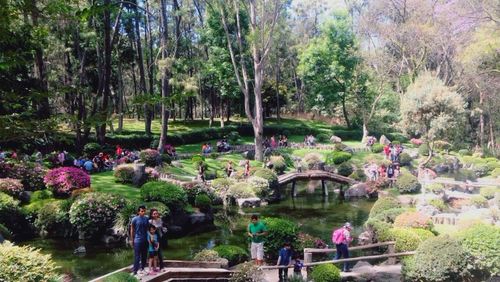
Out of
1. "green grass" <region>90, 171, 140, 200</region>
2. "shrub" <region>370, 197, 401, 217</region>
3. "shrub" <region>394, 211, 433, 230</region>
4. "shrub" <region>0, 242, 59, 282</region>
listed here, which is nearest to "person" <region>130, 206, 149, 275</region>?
"shrub" <region>0, 242, 59, 282</region>

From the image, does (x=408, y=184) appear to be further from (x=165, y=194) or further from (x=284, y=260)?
(x=284, y=260)

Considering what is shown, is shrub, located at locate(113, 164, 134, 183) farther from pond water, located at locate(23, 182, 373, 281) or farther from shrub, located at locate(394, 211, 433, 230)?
shrub, located at locate(394, 211, 433, 230)

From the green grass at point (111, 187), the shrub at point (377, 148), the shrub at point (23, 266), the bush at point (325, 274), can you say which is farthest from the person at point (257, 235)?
the shrub at point (377, 148)

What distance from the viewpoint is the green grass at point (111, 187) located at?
24.0 meters

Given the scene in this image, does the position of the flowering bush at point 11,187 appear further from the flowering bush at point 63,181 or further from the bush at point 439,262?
the bush at point 439,262

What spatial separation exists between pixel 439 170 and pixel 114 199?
3012 cm

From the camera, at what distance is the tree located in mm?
33938

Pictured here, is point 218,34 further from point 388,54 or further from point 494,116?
point 494,116

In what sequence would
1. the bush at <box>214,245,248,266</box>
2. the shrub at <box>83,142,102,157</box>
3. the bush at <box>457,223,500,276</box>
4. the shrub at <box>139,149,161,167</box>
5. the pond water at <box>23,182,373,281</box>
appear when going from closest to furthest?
1. the bush at <box>457,223,500,276</box>
2. the bush at <box>214,245,248,266</box>
3. the pond water at <box>23,182,373,281</box>
4. the shrub at <box>139,149,161,167</box>
5. the shrub at <box>83,142,102,157</box>

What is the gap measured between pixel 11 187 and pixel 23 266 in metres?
14.5

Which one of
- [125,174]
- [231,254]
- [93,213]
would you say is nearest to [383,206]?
[231,254]

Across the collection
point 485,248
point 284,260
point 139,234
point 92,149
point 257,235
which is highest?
point 92,149

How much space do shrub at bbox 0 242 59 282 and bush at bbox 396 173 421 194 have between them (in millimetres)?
25230

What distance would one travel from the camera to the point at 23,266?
28.5ft
